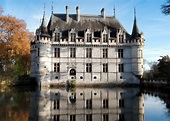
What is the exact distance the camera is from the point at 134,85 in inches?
1412

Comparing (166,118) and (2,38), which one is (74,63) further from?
(166,118)

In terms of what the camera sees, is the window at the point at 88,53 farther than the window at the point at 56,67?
Yes

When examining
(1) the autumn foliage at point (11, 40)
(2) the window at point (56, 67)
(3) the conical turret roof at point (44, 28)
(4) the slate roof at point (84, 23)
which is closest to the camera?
(3) the conical turret roof at point (44, 28)

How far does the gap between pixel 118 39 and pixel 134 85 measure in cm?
706

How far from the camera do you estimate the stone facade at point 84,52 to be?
34500 mm

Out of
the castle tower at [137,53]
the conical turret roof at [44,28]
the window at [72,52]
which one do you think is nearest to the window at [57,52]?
the window at [72,52]

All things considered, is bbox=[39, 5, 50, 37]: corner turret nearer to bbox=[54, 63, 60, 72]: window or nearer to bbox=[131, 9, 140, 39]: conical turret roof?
bbox=[54, 63, 60, 72]: window

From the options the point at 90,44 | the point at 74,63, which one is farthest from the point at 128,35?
the point at 74,63

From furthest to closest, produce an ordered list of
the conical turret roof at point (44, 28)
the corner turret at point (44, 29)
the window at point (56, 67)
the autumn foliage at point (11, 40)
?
the autumn foliage at point (11, 40) → the window at point (56, 67) → the conical turret roof at point (44, 28) → the corner turret at point (44, 29)

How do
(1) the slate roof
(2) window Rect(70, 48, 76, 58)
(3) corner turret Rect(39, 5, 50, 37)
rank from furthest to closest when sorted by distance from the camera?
1. (1) the slate roof
2. (2) window Rect(70, 48, 76, 58)
3. (3) corner turret Rect(39, 5, 50, 37)

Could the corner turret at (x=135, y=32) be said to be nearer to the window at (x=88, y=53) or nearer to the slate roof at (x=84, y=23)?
the slate roof at (x=84, y=23)

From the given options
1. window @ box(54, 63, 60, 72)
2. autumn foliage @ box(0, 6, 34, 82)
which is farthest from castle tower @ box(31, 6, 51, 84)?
autumn foliage @ box(0, 6, 34, 82)

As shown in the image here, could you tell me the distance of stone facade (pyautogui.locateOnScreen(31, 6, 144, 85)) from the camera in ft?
113

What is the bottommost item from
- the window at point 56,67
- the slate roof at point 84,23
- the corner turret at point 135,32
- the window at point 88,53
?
the window at point 56,67
